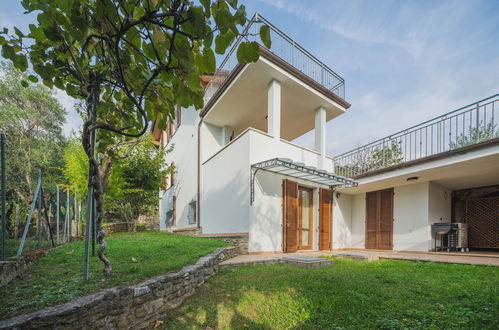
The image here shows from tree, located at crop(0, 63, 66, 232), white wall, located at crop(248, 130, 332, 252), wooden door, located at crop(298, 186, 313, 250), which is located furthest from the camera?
tree, located at crop(0, 63, 66, 232)

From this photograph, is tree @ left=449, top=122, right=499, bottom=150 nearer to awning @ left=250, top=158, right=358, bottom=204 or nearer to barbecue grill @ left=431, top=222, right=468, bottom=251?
barbecue grill @ left=431, top=222, right=468, bottom=251

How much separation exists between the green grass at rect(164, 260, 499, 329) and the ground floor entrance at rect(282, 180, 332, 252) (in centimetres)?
267

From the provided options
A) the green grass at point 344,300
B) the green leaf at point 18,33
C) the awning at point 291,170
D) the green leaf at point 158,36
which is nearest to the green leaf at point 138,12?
the green leaf at point 158,36

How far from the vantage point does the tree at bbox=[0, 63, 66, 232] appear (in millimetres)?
13633

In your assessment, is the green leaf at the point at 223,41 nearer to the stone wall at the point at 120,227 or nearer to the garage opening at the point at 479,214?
the garage opening at the point at 479,214

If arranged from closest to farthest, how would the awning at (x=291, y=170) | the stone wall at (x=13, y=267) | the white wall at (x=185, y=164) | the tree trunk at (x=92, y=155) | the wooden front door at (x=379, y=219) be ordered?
1. the tree trunk at (x=92, y=155)
2. the stone wall at (x=13, y=267)
3. the awning at (x=291, y=170)
4. the wooden front door at (x=379, y=219)
5. the white wall at (x=185, y=164)

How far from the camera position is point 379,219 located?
370 inches

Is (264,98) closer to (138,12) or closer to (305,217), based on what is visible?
(305,217)

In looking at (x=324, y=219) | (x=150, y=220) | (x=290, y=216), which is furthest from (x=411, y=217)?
(x=150, y=220)

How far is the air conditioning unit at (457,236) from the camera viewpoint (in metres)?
7.75

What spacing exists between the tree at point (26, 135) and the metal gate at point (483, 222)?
20664mm

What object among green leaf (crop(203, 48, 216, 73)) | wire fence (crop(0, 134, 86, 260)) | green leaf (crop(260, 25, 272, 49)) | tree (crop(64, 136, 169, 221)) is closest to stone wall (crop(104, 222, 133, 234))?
tree (crop(64, 136, 169, 221))

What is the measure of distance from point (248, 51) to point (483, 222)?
11.8 meters

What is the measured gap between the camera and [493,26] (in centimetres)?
643
